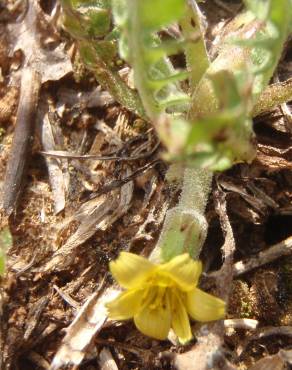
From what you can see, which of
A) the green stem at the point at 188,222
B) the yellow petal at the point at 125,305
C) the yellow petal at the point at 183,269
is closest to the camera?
the yellow petal at the point at 183,269

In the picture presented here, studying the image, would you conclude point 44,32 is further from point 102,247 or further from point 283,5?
point 283,5

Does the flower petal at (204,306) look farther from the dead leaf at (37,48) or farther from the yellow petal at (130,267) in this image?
the dead leaf at (37,48)

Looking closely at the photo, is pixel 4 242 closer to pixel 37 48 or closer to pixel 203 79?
pixel 203 79

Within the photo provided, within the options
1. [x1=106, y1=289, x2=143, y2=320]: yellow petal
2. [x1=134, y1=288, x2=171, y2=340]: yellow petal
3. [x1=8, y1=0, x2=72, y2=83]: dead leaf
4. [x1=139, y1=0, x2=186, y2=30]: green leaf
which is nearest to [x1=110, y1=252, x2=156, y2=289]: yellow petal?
[x1=106, y1=289, x2=143, y2=320]: yellow petal

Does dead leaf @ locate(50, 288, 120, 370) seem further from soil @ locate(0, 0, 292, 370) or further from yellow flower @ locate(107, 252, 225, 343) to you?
yellow flower @ locate(107, 252, 225, 343)

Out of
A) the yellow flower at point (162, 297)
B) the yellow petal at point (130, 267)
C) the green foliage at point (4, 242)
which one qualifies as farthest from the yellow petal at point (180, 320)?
the green foliage at point (4, 242)

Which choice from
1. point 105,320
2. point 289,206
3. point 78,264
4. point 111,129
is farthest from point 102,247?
point 289,206
